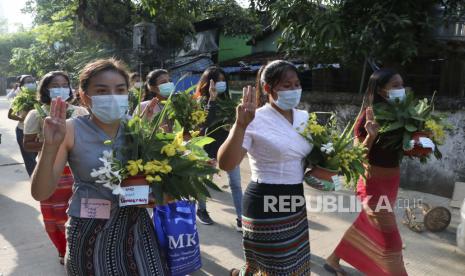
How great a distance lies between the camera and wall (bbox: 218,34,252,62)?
1666 centimetres

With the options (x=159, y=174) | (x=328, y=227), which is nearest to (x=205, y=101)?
(x=328, y=227)

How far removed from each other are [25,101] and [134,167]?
3851 mm

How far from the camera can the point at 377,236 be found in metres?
3.24

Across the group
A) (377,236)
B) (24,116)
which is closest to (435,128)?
(377,236)

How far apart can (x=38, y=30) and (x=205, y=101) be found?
13.7 m

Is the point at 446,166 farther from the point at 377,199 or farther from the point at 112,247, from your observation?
the point at 112,247

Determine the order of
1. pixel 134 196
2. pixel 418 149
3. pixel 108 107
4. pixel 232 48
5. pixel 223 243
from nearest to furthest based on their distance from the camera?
pixel 134 196, pixel 108 107, pixel 418 149, pixel 223 243, pixel 232 48

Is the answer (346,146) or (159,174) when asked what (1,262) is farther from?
(346,146)

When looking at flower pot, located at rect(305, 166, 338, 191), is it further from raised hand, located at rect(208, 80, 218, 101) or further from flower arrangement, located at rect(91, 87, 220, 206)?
raised hand, located at rect(208, 80, 218, 101)

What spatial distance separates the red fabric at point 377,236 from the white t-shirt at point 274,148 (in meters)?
0.98

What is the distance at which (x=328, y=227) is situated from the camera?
4.76 m

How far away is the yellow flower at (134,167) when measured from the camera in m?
1.93

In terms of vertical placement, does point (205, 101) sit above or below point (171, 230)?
above

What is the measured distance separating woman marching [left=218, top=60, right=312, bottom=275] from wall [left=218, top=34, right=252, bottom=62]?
1437 cm
